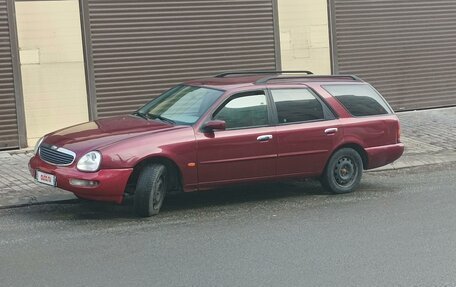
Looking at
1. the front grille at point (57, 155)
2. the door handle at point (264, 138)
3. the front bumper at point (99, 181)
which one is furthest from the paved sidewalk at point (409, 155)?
the door handle at point (264, 138)

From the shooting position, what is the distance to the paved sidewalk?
7.95 meters

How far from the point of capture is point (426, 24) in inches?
595

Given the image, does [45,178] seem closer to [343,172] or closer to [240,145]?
[240,145]

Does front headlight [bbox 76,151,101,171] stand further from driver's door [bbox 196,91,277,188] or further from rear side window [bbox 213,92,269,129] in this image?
rear side window [bbox 213,92,269,129]

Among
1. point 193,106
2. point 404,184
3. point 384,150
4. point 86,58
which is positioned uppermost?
point 86,58

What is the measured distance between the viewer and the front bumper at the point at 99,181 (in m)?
6.55

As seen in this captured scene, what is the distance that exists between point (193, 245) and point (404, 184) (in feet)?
13.6

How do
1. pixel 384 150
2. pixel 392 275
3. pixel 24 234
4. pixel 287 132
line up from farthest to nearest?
pixel 384 150 < pixel 287 132 < pixel 24 234 < pixel 392 275

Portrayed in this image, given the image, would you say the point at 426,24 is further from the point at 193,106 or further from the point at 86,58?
the point at 193,106

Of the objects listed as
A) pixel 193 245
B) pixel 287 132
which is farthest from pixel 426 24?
pixel 193 245

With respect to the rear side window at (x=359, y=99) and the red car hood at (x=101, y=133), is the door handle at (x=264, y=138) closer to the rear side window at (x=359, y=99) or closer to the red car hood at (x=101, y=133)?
the red car hood at (x=101, y=133)

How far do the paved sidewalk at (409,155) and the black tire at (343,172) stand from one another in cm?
191

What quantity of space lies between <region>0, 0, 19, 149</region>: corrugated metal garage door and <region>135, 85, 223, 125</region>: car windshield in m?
4.05

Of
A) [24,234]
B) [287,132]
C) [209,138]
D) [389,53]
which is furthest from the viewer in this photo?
[389,53]
